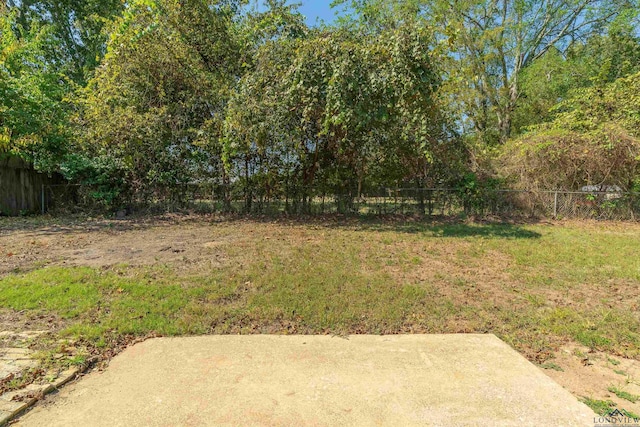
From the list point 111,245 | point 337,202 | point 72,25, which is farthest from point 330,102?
point 72,25

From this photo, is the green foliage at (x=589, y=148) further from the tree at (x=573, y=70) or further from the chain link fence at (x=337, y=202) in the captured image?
the tree at (x=573, y=70)

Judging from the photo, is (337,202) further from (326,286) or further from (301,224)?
(326,286)

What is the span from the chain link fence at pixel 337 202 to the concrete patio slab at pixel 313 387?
8470 mm

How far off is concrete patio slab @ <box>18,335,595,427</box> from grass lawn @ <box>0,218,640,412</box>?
0.37m

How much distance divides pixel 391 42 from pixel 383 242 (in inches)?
190

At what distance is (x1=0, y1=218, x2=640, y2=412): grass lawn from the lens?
11.7ft

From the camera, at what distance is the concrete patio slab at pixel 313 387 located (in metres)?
2.20

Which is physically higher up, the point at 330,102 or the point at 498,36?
the point at 498,36

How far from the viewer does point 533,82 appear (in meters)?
17.7

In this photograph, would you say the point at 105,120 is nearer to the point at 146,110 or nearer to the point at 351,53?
the point at 146,110

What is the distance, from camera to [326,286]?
4.62 meters

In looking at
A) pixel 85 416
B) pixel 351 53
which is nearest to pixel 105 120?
pixel 351 53

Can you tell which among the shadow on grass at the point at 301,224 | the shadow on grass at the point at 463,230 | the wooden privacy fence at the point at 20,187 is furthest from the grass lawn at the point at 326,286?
the wooden privacy fence at the point at 20,187

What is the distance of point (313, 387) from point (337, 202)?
9.36m
